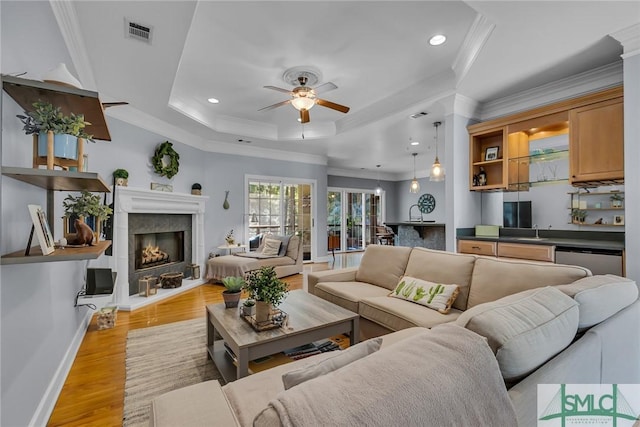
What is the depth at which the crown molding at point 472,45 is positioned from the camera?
2.41 m

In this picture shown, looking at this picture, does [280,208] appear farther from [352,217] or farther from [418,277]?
[418,277]

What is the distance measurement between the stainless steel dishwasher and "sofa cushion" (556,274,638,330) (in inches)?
57.5

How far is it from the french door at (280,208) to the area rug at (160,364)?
10.9ft

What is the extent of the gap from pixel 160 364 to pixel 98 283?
3.21 ft

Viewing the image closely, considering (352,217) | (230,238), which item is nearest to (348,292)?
(230,238)

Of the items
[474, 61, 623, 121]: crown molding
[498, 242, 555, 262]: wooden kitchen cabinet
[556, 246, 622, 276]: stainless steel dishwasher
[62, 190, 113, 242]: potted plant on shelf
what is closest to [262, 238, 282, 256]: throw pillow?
[498, 242, 555, 262]: wooden kitchen cabinet

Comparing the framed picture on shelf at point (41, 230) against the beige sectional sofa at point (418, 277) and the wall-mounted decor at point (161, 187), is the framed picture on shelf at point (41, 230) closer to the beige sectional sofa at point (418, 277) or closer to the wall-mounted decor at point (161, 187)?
the beige sectional sofa at point (418, 277)

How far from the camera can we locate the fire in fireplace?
436cm

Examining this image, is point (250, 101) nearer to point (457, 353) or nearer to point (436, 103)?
point (436, 103)

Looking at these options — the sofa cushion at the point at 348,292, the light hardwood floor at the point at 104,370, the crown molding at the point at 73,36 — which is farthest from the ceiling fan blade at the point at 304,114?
the light hardwood floor at the point at 104,370

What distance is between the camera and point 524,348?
2.78ft

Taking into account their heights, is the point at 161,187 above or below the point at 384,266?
above

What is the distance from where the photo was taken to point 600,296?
1.20 metres

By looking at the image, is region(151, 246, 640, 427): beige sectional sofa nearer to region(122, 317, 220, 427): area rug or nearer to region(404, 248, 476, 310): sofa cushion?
region(404, 248, 476, 310): sofa cushion
